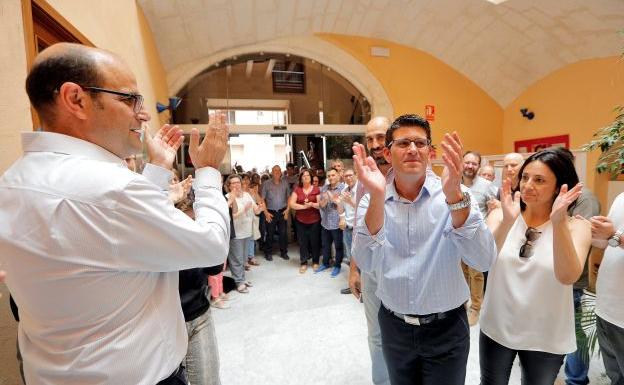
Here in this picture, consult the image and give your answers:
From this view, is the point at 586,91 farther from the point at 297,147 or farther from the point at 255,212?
the point at 255,212

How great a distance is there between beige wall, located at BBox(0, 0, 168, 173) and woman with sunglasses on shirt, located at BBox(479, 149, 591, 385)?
2396 mm

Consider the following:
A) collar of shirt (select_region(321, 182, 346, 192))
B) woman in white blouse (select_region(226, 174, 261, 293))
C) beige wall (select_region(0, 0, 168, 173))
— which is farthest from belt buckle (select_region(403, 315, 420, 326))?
collar of shirt (select_region(321, 182, 346, 192))

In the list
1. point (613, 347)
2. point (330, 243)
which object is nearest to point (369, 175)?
point (613, 347)

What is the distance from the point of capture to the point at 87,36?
231 cm

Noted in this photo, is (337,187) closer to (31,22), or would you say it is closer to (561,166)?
(561,166)

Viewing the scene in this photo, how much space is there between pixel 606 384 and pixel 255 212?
13.1 feet

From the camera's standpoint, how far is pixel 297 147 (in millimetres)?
6645

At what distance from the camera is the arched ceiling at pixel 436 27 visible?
462cm

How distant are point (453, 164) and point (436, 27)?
Answer: 585 cm

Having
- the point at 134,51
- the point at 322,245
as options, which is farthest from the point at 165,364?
the point at 322,245

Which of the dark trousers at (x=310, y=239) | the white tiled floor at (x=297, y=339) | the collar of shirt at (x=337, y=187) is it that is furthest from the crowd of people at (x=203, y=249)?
the dark trousers at (x=310, y=239)

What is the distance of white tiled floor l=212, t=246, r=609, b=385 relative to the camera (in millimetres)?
→ 2293

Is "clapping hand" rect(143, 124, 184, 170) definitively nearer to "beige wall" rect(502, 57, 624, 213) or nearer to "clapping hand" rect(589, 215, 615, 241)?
"clapping hand" rect(589, 215, 615, 241)

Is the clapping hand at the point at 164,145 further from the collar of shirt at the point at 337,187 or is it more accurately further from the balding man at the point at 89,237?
the collar of shirt at the point at 337,187
